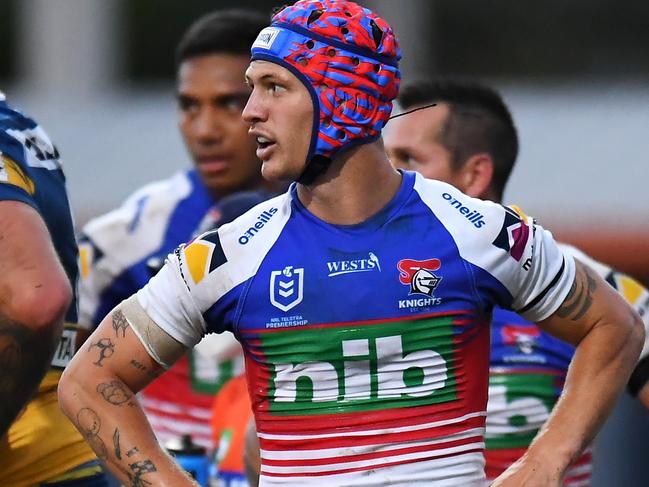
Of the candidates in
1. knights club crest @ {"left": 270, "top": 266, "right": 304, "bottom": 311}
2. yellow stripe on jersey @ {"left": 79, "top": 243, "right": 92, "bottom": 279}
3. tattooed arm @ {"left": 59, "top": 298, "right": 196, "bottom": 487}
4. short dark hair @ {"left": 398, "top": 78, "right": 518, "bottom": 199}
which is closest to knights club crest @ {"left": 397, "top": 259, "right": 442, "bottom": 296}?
knights club crest @ {"left": 270, "top": 266, "right": 304, "bottom": 311}

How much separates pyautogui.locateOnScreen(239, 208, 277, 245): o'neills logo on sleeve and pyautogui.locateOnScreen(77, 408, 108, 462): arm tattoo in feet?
1.95

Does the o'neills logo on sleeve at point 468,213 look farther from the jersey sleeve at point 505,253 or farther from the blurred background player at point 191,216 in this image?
the blurred background player at point 191,216

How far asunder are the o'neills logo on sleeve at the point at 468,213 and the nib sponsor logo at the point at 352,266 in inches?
11.0

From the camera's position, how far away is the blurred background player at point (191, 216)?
6.71m

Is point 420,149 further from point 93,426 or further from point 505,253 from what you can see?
point 93,426

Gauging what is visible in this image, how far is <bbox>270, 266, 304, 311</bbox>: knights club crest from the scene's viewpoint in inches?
151

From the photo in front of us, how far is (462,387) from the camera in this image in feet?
12.9

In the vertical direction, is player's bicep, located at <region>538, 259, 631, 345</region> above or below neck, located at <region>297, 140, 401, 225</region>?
below

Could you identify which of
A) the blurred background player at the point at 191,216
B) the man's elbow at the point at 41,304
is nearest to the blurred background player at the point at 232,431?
the blurred background player at the point at 191,216

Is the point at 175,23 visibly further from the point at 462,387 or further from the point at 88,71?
the point at 462,387

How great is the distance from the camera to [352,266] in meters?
3.86

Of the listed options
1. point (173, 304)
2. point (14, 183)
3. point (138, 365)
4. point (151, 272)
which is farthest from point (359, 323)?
point (151, 272)

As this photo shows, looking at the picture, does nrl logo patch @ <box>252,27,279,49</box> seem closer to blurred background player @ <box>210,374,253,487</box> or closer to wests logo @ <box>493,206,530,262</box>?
wests logo @ <box>493,206,530,262</box>

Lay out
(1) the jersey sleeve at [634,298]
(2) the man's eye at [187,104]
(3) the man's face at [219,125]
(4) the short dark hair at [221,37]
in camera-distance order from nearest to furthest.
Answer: (1) the jersey sleeve at [634,298] < (3) the man's face at [219,125] < (2) the man's eye at [187,104] < (4) the short dark hair at [221,37]
